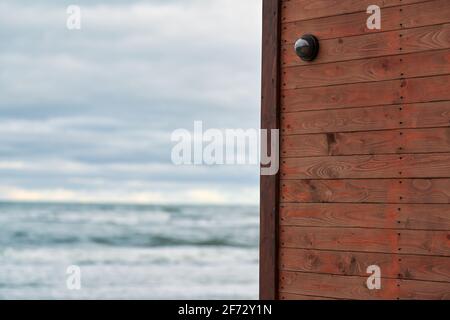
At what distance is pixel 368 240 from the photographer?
407cm

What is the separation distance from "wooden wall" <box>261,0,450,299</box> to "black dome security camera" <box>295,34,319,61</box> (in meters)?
0.05

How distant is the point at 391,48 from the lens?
159 inches

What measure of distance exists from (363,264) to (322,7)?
1.66 metres

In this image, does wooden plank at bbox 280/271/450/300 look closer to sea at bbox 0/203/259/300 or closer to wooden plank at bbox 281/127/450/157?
wooden plank at bbox 281/127/450/157

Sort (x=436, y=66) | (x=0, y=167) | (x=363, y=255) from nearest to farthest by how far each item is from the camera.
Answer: (x=436, y=66), (x=363, y=255), (x=0, y=167)

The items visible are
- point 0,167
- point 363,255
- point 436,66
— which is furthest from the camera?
point 0,167

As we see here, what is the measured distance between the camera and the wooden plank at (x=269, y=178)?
4.49 m

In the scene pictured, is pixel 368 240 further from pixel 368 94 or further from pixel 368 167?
pixel 368 94

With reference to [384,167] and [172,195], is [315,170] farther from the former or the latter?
[172,195]

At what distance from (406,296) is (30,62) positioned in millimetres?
23011

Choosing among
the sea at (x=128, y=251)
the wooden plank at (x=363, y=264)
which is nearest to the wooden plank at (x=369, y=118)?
the wooden plank at (x=363, y=264)

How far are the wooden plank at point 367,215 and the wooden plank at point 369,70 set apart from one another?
77cm

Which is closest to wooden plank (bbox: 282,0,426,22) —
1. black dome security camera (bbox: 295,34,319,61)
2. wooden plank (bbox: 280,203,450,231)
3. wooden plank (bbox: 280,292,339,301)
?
black dome security camera (bbox: 295,34,319,61)
